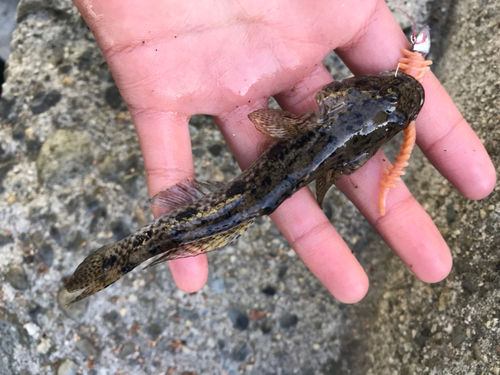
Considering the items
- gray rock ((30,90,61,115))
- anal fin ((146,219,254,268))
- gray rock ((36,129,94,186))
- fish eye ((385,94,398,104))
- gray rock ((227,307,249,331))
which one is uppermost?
gray rock ((30,90,61,115))

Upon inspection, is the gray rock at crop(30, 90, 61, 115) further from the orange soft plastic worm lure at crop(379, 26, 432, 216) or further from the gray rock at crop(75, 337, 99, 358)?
the orange soft plastic worm lure at crop(379, 26, 432, 216)

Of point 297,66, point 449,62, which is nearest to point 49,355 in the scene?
point 297,66

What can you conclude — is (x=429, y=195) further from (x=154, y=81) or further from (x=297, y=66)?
(x=154, y=81)

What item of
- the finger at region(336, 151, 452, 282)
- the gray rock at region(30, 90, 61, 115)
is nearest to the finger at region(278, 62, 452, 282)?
the finger at region(336, 151, 452, 282)

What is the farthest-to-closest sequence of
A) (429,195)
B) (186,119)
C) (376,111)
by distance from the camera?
(429,195)
(186,119)
(376,111)

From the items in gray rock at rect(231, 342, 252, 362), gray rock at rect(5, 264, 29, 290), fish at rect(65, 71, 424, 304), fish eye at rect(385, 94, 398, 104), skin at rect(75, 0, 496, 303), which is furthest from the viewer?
gray rock at rect(231, 342, 252, 362)

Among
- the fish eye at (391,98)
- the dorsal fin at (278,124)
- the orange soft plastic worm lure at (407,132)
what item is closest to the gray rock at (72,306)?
the dorsal fin at (278,124)

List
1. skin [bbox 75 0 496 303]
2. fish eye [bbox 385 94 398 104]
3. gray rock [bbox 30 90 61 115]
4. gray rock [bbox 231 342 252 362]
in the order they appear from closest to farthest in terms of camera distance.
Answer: fish eye [bbox 385 94 398 104] → skin [bbox 75 0 496 303] → gray rock [bbox 231 342 252 362] → gray rock [bbox 30 90 61 115]
